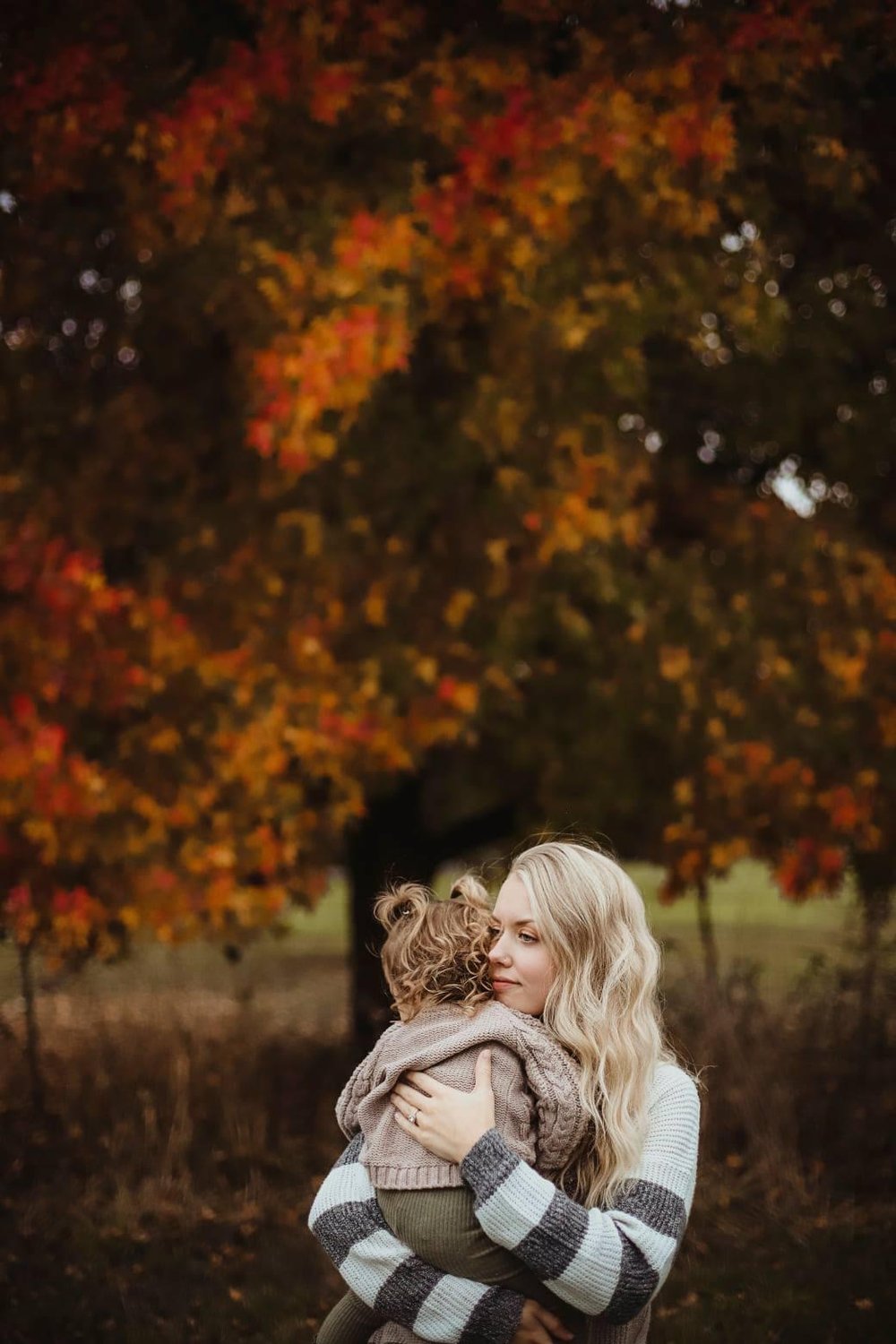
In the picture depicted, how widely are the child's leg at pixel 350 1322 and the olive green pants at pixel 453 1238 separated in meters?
0.30

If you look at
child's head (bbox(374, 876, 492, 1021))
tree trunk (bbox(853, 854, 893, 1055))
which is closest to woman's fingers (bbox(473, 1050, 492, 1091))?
child's head (bbox(374, 876, 492, 1021))

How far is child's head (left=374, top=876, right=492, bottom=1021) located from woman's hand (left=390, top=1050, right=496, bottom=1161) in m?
0.14

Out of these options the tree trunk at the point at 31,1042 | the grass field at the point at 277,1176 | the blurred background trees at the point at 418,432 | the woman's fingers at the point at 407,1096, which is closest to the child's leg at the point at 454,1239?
the woman's fingers at the point at 407,1096

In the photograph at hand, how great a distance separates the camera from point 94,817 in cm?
450

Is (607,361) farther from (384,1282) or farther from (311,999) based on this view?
(311,999)

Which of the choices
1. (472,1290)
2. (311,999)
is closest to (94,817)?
(472,1290)

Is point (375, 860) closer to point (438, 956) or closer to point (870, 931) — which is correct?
point (870, 931)

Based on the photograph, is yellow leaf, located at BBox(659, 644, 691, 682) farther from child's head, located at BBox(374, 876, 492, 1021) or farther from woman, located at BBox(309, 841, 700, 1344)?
child's head, located at BBox(374, 876, 492, 1021)

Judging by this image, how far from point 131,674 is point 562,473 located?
1802 millimetres

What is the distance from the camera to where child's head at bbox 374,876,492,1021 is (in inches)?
83.6

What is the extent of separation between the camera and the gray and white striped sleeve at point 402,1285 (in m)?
1.96

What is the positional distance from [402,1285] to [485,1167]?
253mm

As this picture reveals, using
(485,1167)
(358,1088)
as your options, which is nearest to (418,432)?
(358,1088)

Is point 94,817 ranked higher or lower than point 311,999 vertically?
higher
